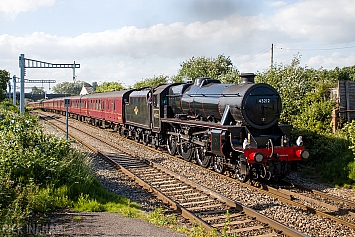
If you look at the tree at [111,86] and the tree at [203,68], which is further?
the tree at [111,86]

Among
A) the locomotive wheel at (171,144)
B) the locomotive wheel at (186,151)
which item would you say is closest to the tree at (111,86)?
the locomotive wheel at (171,144)

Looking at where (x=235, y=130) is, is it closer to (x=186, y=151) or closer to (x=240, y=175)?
(x=240, y=175)

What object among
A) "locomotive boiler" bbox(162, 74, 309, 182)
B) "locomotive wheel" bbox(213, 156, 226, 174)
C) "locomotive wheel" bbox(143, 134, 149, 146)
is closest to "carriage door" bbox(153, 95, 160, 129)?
"locomotive wheel" bbox(143, 134, 149, 146)

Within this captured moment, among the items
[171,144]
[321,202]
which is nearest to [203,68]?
[171,144]

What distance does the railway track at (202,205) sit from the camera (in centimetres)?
710

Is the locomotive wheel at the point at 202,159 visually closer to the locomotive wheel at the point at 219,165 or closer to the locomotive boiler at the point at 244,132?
the locomotive boiler at the point at 244,132

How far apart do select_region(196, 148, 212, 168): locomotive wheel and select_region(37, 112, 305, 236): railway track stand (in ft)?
5.28

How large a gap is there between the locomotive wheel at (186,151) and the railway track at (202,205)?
1630 mm

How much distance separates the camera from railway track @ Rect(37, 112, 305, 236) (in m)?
7.10

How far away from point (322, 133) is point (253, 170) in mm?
4259

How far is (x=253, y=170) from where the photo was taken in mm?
11297

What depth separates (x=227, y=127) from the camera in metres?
11.0

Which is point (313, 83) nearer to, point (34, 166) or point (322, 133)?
point (322, 133)

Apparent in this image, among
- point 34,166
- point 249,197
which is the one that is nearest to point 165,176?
point 249,197
